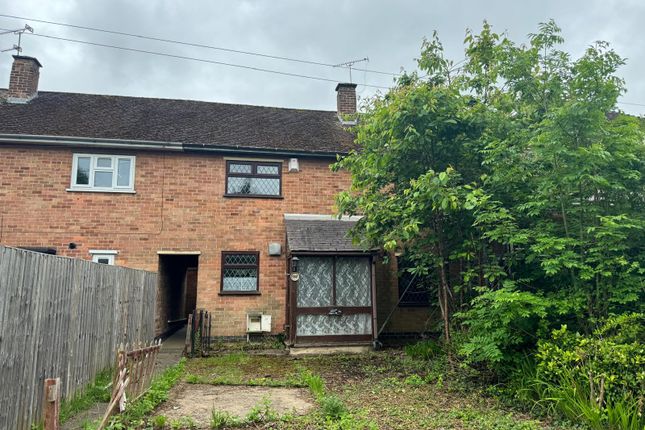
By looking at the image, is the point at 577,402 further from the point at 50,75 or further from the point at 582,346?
the point at 50,75

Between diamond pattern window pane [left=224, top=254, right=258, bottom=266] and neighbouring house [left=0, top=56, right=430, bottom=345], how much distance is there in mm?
39

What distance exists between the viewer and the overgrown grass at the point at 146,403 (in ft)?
15.6

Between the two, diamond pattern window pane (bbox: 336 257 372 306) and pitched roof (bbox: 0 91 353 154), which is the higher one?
pitched roof (bbox: 0 91 353 154)

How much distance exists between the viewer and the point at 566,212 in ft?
21.2

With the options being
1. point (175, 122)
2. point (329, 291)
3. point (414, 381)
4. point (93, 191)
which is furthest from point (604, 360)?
point (175, 122)

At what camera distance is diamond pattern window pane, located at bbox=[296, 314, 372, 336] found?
33.9 feet

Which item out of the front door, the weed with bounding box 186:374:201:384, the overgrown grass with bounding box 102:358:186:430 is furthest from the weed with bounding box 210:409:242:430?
the front door

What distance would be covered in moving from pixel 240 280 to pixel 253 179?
289cm

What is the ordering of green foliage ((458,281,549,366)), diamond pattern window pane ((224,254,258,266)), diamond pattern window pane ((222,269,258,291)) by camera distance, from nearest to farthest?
1. green foliage ((458,281,549,366))
2. diamond pattern window pane ((222,269,258,291))
3. diamond pattern window pane ((224,254,258,266))

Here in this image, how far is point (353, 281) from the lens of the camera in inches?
426

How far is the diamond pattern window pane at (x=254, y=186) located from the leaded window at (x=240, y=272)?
5.78 feet

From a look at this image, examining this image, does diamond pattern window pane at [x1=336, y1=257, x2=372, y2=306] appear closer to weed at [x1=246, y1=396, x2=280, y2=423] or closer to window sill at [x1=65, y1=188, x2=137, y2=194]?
weed at [x1=246, y1=396, x2=280, y2=423]

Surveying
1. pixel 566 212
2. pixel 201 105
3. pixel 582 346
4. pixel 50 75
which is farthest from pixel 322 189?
pixel 50 75

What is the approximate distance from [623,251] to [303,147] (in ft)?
27.4
